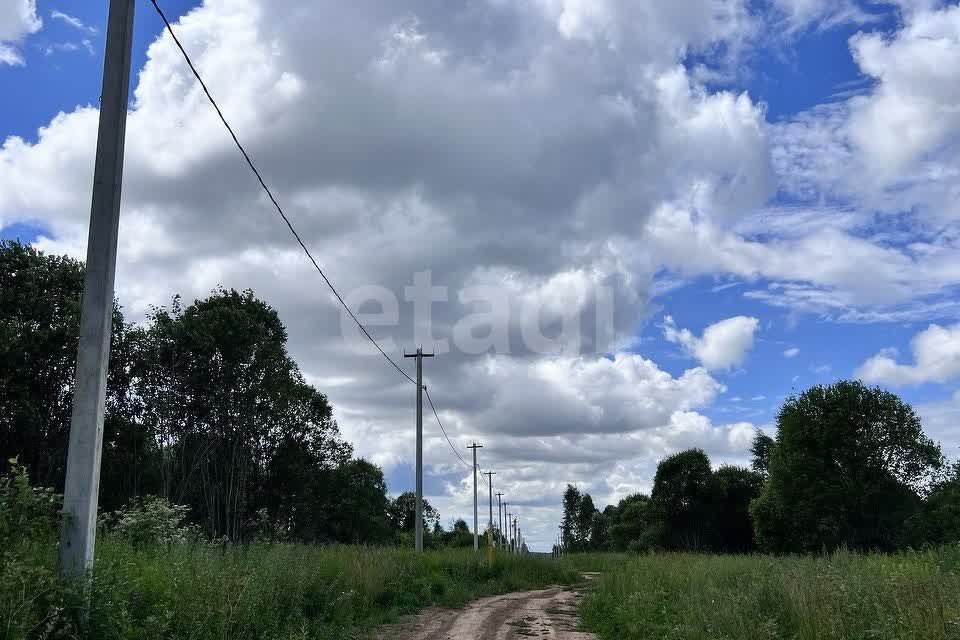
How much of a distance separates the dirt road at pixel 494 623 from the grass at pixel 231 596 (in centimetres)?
70

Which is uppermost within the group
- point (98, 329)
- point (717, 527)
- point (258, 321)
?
point (258, 321)

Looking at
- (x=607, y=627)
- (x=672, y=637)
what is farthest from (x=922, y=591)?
(x=607, y=627)

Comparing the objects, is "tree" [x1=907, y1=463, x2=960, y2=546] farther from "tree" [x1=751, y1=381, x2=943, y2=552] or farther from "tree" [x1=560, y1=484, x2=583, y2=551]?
"tree" [x1=560, y1=484, x2=583, y2=551]

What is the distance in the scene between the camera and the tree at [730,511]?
61.2 meters

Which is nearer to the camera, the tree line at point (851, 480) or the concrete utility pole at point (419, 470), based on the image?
the concrete utility pole at point (419, 470)

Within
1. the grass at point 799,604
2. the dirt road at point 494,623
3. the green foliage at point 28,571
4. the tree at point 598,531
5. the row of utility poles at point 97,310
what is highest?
the row of utility poles at point 97,310

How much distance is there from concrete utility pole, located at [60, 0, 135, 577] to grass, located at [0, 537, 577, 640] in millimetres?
491

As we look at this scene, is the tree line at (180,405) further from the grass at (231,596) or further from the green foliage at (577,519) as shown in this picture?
the green foliage at (577,519)

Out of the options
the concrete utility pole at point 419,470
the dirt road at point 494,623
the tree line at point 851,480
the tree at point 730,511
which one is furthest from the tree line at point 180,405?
the tree at point 730,511

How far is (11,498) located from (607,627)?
10.9 meters

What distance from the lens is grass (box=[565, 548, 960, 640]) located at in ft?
26.4

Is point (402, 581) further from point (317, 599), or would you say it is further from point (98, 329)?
point (98, 329)

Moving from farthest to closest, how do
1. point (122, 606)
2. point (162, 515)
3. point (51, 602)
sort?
point (162, 515) < point (122, 606) < point (51, 602)

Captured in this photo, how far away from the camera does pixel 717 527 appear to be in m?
61.5
